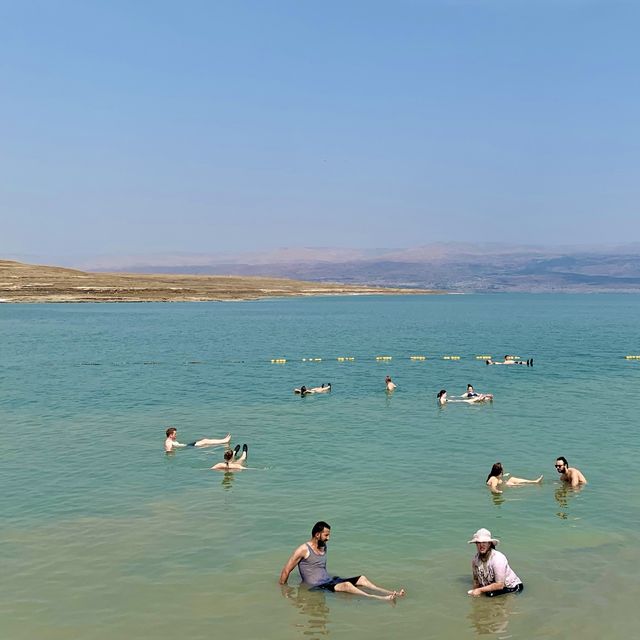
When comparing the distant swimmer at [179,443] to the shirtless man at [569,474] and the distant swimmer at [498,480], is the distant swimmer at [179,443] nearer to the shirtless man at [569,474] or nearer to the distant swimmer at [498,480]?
the distant swimmer at [498,480]

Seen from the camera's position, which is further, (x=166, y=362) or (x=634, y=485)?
(x=166, y=362)

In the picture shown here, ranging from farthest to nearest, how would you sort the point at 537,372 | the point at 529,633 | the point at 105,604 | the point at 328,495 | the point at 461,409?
the point at 537,372 < the point at 461,409 < the point at 328,495 < the point at 105,604 < the point at 529,633

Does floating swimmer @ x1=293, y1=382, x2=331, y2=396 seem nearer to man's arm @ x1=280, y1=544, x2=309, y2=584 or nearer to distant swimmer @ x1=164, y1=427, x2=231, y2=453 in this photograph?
distant swimmer @ x1=164, y1=427, x2=231, y2=453

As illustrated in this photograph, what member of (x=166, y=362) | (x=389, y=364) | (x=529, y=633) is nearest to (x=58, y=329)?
(x=166, y=362)

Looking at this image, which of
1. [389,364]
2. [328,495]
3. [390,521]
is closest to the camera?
[390,521]

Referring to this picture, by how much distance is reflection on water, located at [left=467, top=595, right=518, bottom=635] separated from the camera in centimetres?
1500

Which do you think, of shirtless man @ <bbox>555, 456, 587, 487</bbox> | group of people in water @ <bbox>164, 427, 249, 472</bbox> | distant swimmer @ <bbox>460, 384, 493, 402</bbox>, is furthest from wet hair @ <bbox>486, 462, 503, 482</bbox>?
distant swimmer @ <bbox>460, 384, 493, 402</bbox>

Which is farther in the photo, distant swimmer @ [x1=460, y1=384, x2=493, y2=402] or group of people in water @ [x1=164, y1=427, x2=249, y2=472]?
distant swimmer @ [x1=460, y1=384, x2=493, y2=402]

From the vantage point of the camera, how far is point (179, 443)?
3250cm

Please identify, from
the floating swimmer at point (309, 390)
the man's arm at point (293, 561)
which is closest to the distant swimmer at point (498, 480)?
the man's arm at point (293, 561)

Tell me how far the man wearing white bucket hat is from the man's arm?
4225 mm

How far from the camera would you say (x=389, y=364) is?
69.3 metres

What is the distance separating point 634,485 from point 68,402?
34674 millimetres

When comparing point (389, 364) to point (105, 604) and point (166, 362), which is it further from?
point (105, 604)
